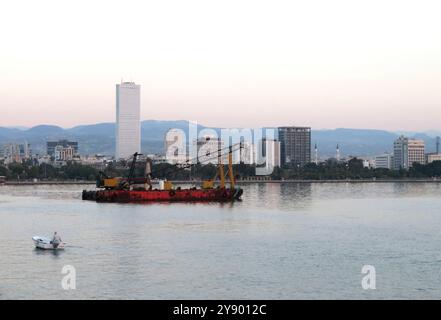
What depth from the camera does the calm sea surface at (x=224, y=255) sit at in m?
15.2

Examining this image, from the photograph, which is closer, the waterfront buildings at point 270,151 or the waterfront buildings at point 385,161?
the waterfront buildings at point 270,151

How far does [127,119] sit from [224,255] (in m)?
172

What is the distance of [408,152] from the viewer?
146625 mm

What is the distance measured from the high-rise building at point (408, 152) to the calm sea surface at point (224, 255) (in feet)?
379

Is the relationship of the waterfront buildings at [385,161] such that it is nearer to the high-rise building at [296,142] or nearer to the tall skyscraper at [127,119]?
the high-rise building at [296,142]

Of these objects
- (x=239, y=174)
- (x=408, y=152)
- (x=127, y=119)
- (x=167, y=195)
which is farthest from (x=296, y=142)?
(x=167, y=195)

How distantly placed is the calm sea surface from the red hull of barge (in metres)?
12.2

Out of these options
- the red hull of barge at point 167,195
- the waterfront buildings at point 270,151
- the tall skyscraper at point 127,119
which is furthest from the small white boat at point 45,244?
the tall skyscraper at point 127,119

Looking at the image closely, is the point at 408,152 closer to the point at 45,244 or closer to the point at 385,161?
the point at 385,161

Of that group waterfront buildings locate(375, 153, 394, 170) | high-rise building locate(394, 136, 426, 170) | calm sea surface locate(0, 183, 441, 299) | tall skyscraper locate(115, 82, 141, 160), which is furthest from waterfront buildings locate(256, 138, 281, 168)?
calm sea surface locate(0, 183, 441, 299)

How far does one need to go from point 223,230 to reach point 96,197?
21829mm

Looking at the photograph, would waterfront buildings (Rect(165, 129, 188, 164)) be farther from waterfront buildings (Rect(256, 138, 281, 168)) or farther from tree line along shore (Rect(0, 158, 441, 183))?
tree line along shore (Rect(0, 158, 441, 183))

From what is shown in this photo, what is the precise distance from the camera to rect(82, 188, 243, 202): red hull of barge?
1811 inches

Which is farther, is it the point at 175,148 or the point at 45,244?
the point at 175,148
